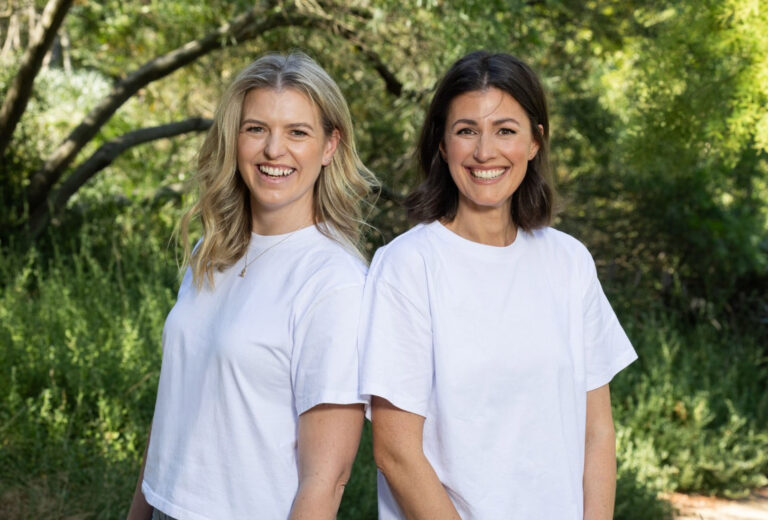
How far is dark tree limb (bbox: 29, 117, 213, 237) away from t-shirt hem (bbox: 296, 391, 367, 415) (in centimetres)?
613

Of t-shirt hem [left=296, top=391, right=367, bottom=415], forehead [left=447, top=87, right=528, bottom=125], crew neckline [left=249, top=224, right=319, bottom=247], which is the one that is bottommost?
t-shirt hem [left=296, top=391, right=367, bottom=415]

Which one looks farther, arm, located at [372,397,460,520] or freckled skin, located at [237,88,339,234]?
freckled skin, located at [237,88,339,234]

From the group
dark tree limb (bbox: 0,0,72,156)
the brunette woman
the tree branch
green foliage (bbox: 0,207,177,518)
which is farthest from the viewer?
the tree branch

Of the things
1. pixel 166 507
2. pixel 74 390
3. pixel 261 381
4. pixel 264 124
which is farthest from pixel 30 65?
pixel 261 381

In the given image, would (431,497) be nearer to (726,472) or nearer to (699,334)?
(726,472)

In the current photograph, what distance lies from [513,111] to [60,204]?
623 cm

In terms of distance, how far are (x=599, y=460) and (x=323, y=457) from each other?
0.73 meters

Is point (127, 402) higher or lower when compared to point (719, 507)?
higher

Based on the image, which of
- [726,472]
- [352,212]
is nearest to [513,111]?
[352,212]

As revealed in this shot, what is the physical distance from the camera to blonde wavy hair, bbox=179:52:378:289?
2064 mm

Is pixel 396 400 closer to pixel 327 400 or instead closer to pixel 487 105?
pixel 327 400

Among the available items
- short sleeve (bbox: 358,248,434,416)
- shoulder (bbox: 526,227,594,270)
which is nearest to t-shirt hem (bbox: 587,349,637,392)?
shoulder (bbox: 526,227,594,270)

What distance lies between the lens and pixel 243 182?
7.30 feet

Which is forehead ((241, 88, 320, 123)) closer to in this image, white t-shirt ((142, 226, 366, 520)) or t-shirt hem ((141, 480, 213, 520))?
white t-shirt ((142, 226, 366, 520))
